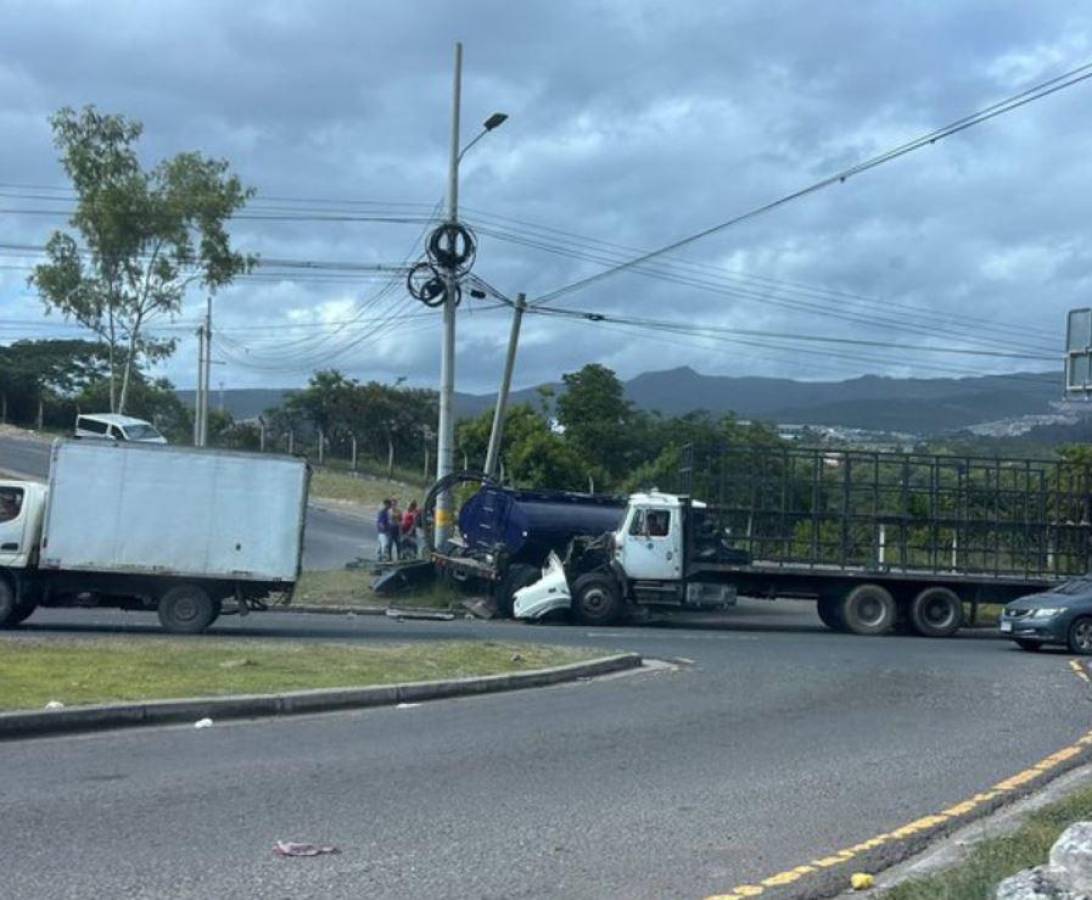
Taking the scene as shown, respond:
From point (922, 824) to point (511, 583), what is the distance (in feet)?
62.0

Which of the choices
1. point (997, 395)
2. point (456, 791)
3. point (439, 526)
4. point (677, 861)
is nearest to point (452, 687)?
point (456, 791)

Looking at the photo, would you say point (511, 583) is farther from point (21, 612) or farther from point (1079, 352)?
point (1079, 352)

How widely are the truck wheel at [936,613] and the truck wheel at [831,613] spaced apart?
4.71 feet

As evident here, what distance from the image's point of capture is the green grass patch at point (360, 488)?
59219 mm

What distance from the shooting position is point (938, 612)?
28688mm

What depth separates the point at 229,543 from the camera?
2145 centimetres

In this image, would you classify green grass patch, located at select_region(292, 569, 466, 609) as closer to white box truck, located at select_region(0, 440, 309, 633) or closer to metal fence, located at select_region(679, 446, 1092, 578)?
metal fence, located at select_region(679, 446, 1092, 578)

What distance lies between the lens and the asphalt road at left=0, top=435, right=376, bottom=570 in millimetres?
39906

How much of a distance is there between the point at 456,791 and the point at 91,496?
Answer: 12.6m

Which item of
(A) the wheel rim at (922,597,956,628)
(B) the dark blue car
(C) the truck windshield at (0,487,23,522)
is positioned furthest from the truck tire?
(C) the truck windshield at (0,487,23,522)

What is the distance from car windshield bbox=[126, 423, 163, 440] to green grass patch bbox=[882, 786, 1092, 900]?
112 feet

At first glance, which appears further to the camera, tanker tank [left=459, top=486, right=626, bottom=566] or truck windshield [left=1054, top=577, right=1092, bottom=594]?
tanker tank [left=459, top=486, right=626, bottom=566]

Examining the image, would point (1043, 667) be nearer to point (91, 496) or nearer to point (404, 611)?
point (404, 611)

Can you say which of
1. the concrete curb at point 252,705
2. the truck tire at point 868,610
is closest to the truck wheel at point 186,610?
the concrete curb at point 252,705
